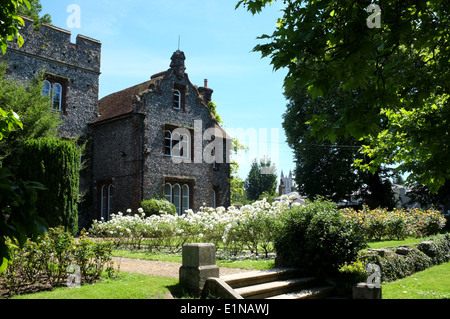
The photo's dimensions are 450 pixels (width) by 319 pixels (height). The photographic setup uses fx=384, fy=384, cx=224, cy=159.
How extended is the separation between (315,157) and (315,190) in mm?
2594

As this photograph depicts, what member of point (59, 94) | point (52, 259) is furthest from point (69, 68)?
point (52, 259)

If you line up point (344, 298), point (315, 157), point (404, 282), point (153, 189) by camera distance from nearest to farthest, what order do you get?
point (344, 298) → point (404, 282) → point (153, 189) → point (315, 157)

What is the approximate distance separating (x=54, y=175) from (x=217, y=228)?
7.21 metres

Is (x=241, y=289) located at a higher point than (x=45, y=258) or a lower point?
lower

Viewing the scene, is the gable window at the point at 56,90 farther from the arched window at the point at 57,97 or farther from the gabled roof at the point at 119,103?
the gabled roof at the point at 119,103

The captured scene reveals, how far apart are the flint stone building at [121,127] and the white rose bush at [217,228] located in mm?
6950

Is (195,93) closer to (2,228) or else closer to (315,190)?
(315,190)

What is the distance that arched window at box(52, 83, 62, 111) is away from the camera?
856 inches

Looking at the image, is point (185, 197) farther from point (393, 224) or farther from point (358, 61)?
point (358, 61)

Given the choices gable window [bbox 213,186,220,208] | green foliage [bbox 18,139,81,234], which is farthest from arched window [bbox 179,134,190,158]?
green foliage [bbox 18,139,81,234]

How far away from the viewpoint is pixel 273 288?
7230 mm

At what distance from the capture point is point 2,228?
108 inches
